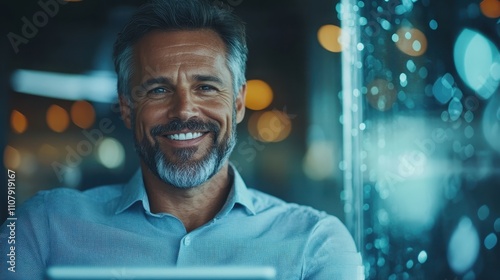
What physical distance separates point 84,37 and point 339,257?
0.76 metres

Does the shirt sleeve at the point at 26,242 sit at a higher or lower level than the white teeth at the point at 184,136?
lower

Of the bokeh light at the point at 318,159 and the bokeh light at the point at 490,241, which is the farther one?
the bokeh light at the point at 490,241

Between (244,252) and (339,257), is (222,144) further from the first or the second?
(339,257)

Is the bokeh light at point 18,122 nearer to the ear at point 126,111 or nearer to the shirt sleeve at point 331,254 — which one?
the ear at point 126,111

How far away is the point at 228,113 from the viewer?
4.53 feet

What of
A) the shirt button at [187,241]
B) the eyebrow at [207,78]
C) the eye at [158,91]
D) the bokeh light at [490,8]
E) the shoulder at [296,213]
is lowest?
the shirt button at [187,241]

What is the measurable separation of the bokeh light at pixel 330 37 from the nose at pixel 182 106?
1.09ft

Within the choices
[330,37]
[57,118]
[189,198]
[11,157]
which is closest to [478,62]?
[330,37]

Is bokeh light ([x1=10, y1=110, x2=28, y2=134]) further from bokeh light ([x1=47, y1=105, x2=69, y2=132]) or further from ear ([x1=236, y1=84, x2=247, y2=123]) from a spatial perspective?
ear ([x1=236, y1=84, x2=247, y2=123])

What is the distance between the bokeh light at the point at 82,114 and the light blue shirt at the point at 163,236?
16cm

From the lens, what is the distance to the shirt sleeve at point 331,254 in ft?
4.47

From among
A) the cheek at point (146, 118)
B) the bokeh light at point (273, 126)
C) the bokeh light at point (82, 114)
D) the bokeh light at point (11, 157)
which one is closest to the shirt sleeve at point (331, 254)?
the bokeh light at point (273, 126)

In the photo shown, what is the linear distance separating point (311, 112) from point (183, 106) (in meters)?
0.29

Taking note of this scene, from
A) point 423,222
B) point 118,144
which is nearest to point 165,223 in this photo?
point 118,144
